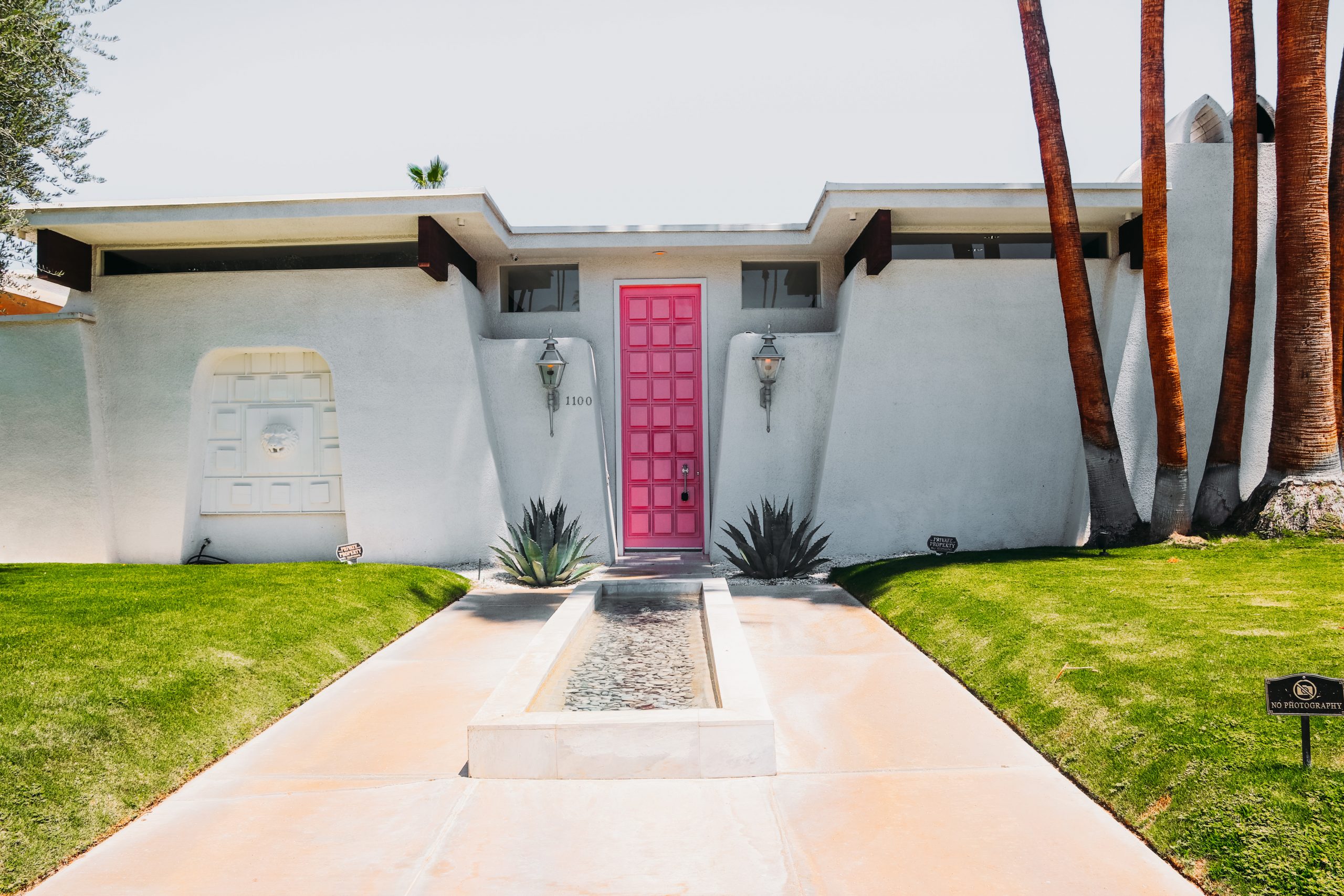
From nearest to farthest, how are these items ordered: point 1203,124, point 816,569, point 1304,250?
point 1304,250 < point 816,569 < point 1203,124

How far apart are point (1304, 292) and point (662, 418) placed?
6.35 metres

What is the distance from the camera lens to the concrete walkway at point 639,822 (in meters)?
2.64

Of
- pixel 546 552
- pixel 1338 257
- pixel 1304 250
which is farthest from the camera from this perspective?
pixel 546 552

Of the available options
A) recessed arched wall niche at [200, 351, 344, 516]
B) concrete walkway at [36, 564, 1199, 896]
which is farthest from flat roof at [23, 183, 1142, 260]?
concrete walkway at [36, 564, 1199, 896]

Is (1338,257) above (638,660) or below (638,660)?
above

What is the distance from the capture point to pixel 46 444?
8.84m

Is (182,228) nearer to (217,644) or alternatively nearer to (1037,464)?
(217,644)

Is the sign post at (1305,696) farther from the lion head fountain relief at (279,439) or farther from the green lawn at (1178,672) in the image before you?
the lion head fountain relief at (279,439)

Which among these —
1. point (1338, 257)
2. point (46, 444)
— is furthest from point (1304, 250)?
point (46, 444)

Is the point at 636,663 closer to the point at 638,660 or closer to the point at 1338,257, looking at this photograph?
the point at 638,660

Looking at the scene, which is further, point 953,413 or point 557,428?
point 557,428

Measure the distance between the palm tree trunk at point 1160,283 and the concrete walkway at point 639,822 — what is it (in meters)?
4.33

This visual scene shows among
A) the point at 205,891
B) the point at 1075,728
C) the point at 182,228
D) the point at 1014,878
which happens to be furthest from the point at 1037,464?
the point at 182,228

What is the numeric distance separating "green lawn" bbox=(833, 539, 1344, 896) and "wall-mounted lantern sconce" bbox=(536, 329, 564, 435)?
4.08 meters
